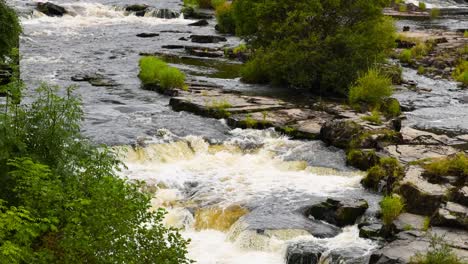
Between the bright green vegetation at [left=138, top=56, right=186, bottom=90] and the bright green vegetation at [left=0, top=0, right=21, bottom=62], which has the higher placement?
the bright green vegetation at [left=0, top=0, right=21, bottom=62]

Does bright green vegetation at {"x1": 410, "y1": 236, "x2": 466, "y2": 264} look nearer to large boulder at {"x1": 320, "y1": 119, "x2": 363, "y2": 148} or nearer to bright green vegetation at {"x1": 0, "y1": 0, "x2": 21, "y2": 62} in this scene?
large boulder at {"x1": 320, "y1": 119, "x2": 363, "y2": 148}

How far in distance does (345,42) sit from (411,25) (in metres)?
27.6

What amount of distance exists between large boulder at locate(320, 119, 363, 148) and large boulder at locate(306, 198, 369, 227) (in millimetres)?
5481

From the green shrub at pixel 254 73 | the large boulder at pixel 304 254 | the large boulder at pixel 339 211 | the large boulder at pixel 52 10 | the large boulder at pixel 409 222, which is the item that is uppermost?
the large boulder at pixel 52 10

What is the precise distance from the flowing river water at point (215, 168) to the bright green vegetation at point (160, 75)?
66cm

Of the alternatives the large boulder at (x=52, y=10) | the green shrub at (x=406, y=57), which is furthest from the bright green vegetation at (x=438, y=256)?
the large boulder at (x=52, y=10)

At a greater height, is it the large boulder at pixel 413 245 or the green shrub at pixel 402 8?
the green shrub at pixel 402 8

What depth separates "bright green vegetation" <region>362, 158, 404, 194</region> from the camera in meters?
17.9

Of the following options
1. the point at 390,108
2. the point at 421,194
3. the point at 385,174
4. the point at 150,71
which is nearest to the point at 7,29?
the point at 150,71

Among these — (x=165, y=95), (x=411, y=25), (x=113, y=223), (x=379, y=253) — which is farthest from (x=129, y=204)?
(x=411, y=25)

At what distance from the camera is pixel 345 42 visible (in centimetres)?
2862

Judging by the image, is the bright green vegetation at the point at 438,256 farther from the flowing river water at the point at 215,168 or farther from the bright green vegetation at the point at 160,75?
the bright green vegetation at the point at 160,75

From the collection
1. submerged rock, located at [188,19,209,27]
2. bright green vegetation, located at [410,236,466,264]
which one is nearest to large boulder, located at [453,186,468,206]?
bright green vegetation, located at [410,236,466,264]

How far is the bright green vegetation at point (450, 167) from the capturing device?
1756 cm
